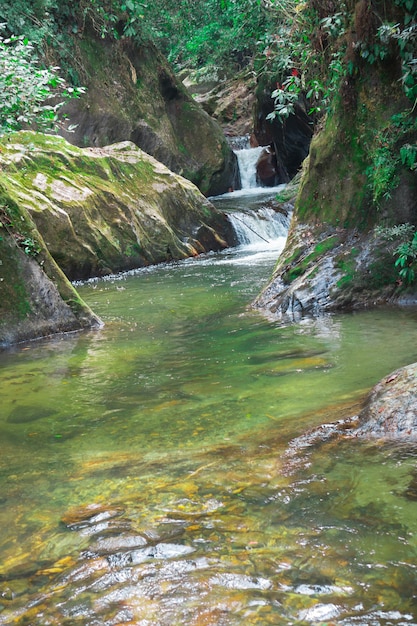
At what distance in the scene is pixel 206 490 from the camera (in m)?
3.45

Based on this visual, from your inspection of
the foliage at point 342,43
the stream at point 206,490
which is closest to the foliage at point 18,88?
the stream at point 206,490

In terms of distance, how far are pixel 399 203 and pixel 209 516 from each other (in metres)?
6.14

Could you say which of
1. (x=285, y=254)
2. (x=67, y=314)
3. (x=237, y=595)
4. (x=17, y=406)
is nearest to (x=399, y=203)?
(x=285, y=254)

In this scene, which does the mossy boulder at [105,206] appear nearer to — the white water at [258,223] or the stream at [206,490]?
the white water at [258,223]

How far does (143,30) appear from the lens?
73.3 feet

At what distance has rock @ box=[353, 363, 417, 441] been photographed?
3.88 m

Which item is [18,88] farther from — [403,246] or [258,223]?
[258,223]

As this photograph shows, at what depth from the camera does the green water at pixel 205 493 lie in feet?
8.25

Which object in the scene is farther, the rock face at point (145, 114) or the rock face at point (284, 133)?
the rock face at point (284, 133)

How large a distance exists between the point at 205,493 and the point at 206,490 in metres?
0.03

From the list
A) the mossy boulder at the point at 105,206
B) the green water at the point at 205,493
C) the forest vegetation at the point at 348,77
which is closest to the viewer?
the green water at the point at 205,493

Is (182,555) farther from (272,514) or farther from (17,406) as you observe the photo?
(17,406)

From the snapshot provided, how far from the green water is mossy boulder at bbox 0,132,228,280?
6571 millimetres

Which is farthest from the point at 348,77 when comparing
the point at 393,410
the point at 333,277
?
the point at 393,410
